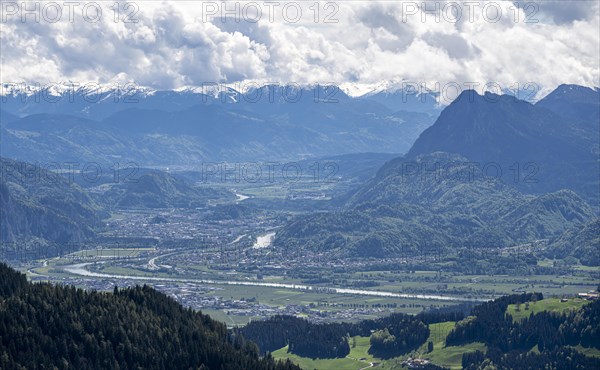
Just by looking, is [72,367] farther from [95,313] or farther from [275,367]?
[275,367]

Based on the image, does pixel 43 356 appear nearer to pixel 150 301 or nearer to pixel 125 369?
pixel 125 369

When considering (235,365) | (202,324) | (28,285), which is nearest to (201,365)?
(235,365)

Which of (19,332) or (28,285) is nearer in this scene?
(19,332)

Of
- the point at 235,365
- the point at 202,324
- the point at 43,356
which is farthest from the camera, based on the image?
the point at 202,324

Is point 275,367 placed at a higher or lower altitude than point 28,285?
lower

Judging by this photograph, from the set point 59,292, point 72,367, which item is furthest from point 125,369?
point 59,292

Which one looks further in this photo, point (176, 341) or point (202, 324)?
point (202, 324)

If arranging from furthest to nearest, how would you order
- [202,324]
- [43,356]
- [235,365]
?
[202,324] < [235,365] < [43,356]
